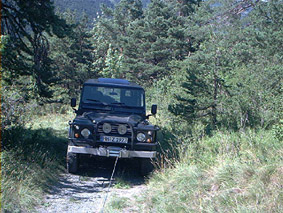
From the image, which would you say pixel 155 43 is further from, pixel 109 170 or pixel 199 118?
pixel 109 170

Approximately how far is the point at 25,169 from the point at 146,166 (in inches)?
94.9

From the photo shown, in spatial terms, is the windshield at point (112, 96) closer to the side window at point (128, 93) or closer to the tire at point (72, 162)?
the side window at point (128, 93)

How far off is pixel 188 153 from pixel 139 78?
26.7 metres

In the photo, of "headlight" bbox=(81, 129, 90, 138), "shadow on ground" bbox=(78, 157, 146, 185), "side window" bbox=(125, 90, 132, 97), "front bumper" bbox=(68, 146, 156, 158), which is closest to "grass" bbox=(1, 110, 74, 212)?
"shadow on ground" bbox=(78, 157, 146, 185)

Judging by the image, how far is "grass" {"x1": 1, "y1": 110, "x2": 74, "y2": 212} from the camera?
4570mm

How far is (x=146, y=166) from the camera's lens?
6.78 metres

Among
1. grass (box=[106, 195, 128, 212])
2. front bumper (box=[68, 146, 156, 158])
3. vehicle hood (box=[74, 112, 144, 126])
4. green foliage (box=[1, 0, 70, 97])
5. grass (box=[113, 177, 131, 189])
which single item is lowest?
grass (box=[106, 195, 128, 212])

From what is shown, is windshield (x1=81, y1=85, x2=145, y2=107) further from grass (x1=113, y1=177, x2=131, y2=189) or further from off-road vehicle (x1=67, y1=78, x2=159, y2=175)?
grass (x1=113, y1=177, x2=131, y2=189)

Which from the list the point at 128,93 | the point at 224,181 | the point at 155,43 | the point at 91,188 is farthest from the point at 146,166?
the point at 155,43

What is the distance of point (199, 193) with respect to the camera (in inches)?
187

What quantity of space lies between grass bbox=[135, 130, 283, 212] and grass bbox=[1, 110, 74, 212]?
5.55 ft

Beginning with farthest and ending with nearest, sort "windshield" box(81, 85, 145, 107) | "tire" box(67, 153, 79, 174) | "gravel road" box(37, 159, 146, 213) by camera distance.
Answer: "windshield" box(81, 85, 145, 107)
"tire" box(67, 153, 79, 174)
"gravel road" box(37, 159, 146, 213)

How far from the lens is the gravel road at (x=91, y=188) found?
4.94 m

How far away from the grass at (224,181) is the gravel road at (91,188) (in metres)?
0.55
